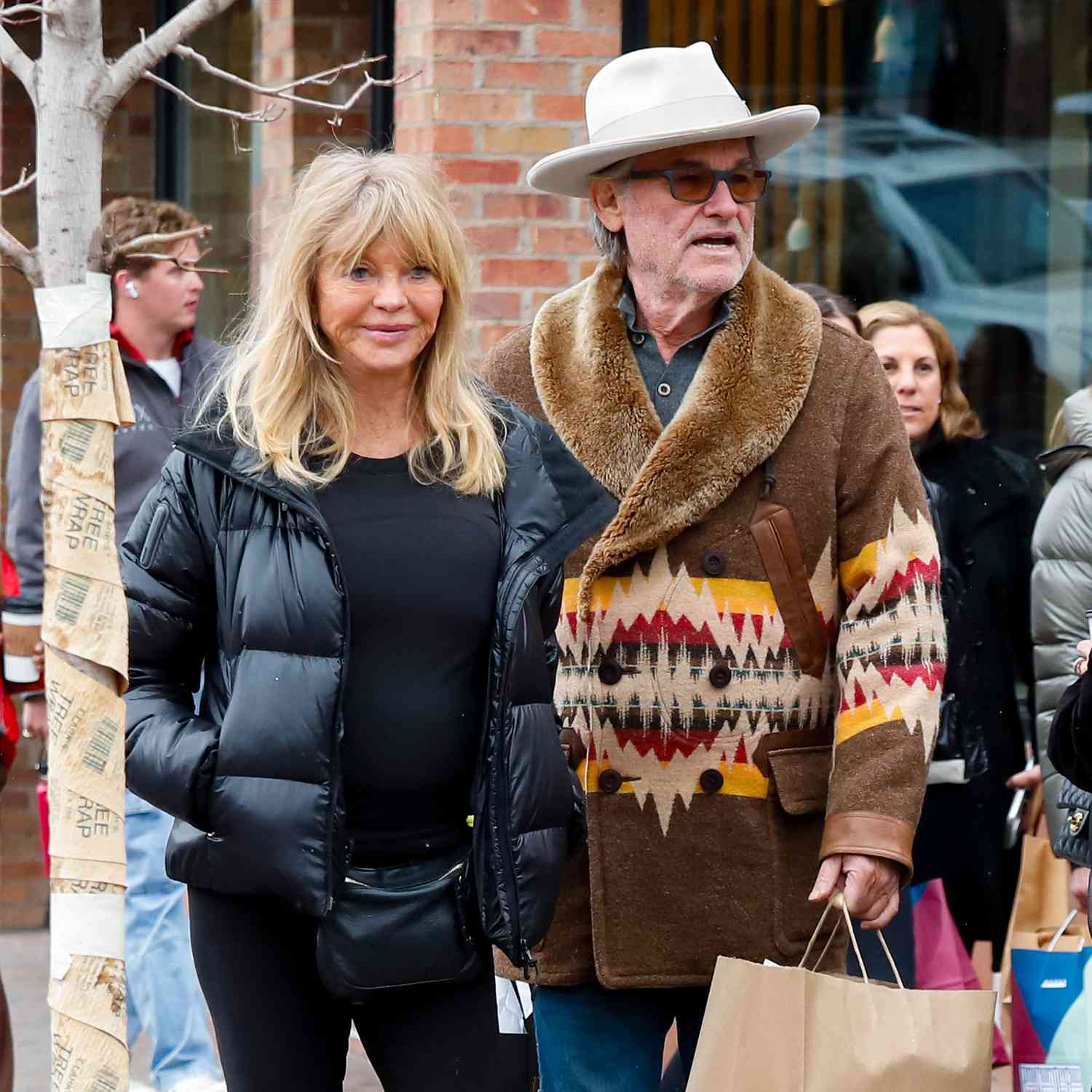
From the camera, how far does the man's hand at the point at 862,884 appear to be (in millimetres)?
3308

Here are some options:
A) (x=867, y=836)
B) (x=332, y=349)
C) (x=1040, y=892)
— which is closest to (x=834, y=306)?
(x=1040, y=892)

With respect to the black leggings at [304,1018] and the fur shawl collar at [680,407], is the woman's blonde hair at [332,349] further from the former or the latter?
the black leggings at [304,1018]

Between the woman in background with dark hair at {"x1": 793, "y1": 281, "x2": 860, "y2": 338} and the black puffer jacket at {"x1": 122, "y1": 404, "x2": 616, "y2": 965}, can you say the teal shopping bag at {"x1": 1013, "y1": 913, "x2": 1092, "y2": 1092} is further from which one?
the woman in background with dark hair at {"x1": 793, "y1": 281, "x2": 860, "y2": 338}

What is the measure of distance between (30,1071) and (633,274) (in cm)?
300

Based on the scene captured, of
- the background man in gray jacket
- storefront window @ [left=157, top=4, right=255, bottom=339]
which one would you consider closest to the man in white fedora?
the background man in gray jacket

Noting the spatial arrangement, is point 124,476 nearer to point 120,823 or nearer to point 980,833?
point 980,833

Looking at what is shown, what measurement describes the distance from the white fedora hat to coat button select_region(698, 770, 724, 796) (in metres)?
1.02

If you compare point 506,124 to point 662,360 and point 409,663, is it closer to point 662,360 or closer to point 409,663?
point 662,360

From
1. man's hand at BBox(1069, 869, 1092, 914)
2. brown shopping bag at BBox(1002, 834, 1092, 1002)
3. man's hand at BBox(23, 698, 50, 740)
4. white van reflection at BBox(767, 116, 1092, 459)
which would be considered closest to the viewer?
man's hand at BBox(1069, 869, 1092, 914)

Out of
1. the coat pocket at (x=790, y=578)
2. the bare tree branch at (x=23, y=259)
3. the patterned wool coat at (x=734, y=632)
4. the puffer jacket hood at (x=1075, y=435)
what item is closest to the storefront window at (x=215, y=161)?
the puffer jacket hood at (x=1075, y=435)

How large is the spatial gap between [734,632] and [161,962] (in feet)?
7.61

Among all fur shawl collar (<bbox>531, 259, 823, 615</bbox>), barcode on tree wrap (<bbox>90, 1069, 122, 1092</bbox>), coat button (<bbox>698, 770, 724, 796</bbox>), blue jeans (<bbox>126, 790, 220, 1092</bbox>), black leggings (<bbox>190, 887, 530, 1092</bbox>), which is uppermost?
fur shawl collar (<bbox>531, 259, 823, 615</bbox>)

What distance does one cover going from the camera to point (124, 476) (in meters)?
5.33

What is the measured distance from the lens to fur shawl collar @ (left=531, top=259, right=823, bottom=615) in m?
3.45
